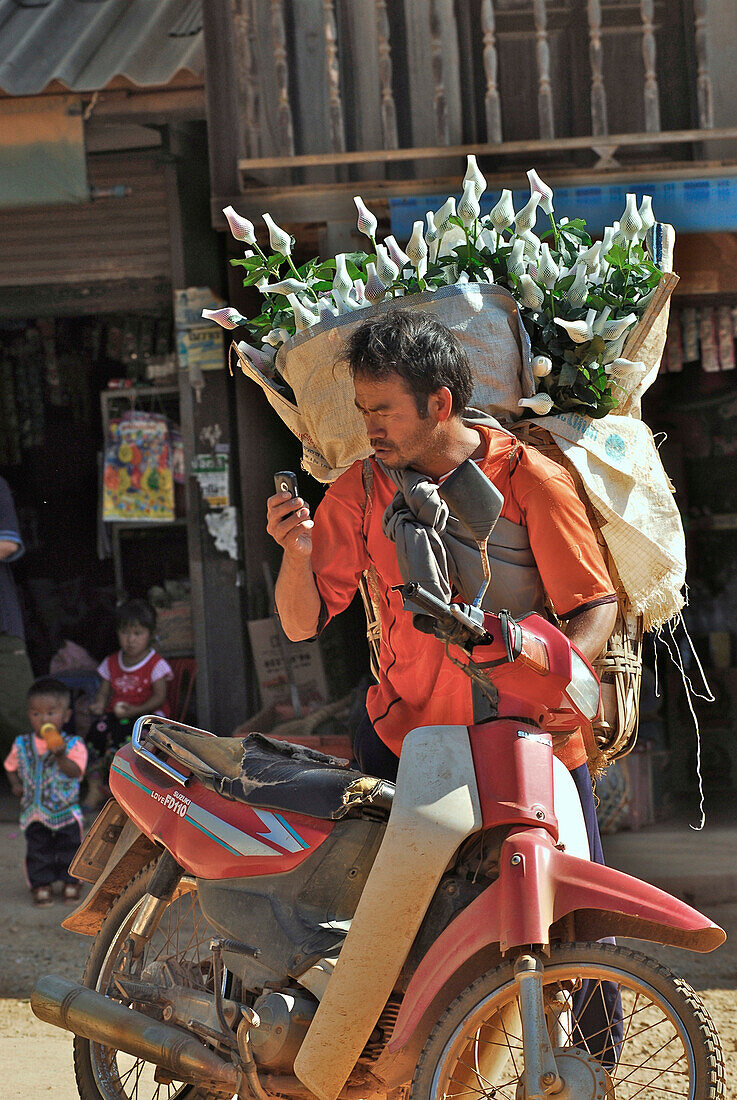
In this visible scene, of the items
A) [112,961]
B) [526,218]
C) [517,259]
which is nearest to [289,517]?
[517,259]

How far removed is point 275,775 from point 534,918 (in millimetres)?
703

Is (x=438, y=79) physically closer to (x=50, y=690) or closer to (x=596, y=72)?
(x=596, y=72)

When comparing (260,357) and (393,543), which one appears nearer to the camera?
(393,543)

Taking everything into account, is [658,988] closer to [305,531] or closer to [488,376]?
[305,531]

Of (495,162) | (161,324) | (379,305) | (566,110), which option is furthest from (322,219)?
(379,305)

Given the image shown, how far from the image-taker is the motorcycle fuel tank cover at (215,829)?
7.66 ft

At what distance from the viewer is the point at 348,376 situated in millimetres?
2678

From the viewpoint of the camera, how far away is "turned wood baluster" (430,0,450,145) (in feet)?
16.0

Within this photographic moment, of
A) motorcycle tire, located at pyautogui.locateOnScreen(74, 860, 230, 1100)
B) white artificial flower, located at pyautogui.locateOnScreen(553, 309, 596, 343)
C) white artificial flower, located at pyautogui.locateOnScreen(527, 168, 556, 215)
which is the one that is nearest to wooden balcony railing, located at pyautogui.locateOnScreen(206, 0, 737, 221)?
white artificial flower, located at pyautogui.locateOnScreen(527, 168, 556, 215)

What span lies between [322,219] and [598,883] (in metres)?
3.58

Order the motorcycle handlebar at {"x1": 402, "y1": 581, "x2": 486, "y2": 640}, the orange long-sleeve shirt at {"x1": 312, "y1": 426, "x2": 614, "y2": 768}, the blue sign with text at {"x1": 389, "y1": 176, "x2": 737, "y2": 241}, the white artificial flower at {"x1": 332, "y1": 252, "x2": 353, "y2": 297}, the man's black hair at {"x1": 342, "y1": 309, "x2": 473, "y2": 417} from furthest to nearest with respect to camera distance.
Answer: the blue sign with text at {"x1": 389, "y1": 176, "x2": 737, "y2": 241} < the white artificial flower at {"x1": 332, "y1": 252, "x2": 353, "y2": 297} < the orange long-sleeve shirt at {"x1": 312, "y1": 426, "x2": 614, "y2": 768} < the man's black hair at {"x1": 342, "y1": 309, "x2": 473, "y2": 417} < the motorcycle handlebar at {"x1": 402, "y1": 581, "x2": 486, "y2": 640}

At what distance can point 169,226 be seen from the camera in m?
5.59

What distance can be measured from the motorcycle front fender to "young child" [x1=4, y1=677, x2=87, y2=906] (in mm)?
3127

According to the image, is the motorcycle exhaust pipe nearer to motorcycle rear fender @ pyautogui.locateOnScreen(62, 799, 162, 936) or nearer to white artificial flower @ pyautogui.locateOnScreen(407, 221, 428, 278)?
motorcycle rear fender @ pyautogui.locateOnScreen(62, 799, 162, 936)
